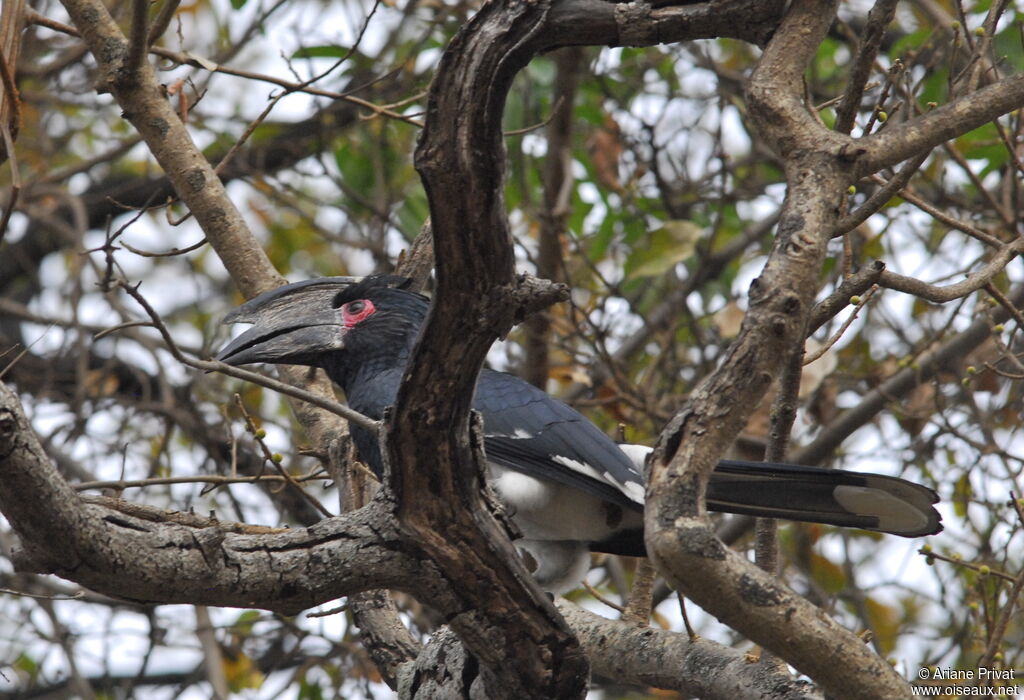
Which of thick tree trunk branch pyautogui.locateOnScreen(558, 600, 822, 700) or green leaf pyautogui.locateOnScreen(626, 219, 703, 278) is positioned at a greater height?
green leaf pyautogui.locateOnScreen(626, 219, 703, 278)

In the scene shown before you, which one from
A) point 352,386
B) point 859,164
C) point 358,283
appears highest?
point 358,283

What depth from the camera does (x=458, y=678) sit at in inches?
101

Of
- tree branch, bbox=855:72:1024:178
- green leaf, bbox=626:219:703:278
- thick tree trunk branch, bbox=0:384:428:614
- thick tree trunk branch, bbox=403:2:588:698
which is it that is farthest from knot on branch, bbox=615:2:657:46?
green leaf, bbox=626:219:703:278

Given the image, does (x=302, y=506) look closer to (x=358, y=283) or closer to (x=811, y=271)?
(x=358, y=283)

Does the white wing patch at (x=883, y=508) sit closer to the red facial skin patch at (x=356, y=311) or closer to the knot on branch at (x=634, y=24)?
the knot on branch at (x=634, y=24)

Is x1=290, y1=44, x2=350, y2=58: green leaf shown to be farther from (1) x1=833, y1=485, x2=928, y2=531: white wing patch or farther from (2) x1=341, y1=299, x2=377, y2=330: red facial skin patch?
(1) x1=833, y1=485, x2=928, y2=531: white wing patch

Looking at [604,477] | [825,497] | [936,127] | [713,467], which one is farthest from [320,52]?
[713,467]

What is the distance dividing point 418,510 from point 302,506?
2.79 meters

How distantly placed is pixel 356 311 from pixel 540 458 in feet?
2.65

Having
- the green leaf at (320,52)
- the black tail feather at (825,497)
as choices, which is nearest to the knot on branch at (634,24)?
the black tail feather at (825,497)

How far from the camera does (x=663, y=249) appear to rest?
182 inches

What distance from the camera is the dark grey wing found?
3250 millimetres

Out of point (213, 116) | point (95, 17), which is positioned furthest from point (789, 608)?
point (213, 116)

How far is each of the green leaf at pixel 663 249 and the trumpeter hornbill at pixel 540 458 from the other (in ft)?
3.79
